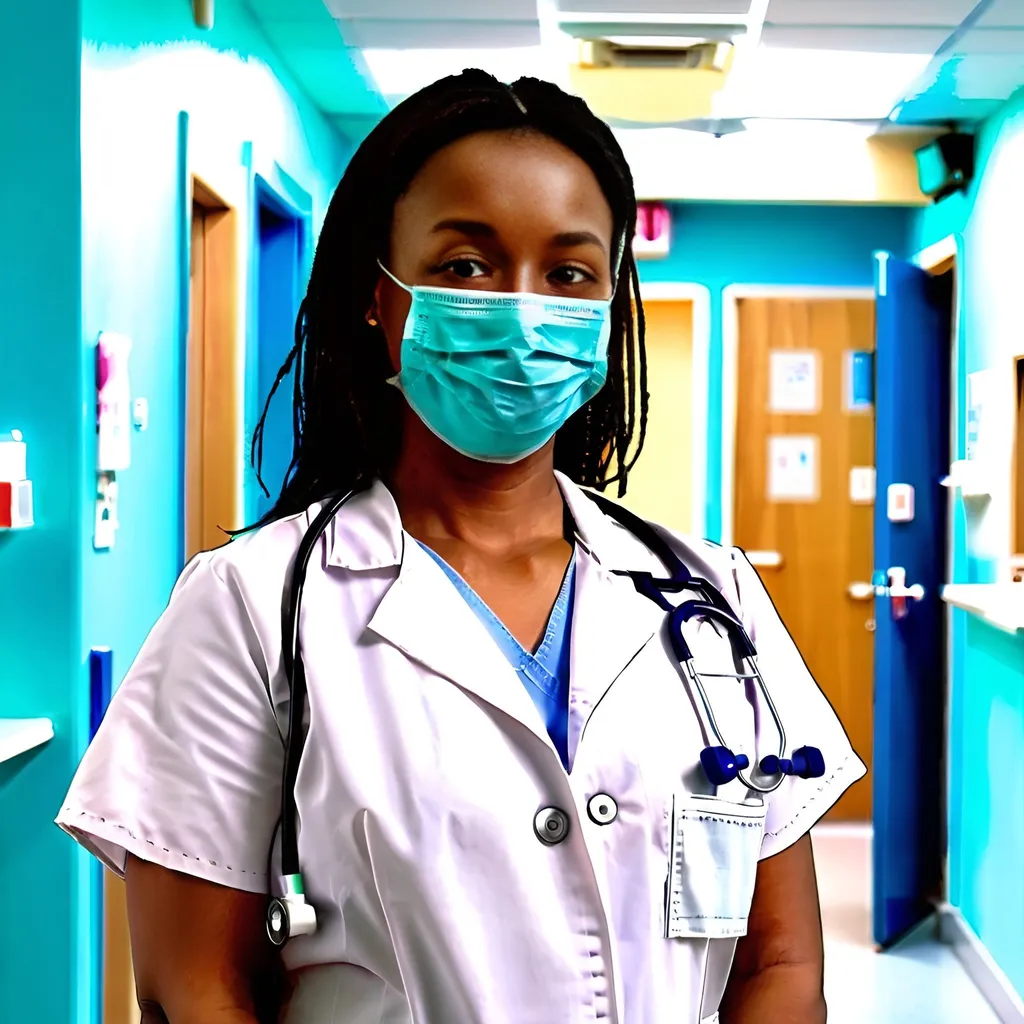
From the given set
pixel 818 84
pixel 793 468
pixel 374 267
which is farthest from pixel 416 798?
pixel 793 468

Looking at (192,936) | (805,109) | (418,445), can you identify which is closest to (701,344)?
(805,109)

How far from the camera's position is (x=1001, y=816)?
3221 mm

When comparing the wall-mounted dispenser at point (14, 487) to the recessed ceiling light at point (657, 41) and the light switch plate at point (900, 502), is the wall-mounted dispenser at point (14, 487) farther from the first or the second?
the light switch plate at point (900, 502)

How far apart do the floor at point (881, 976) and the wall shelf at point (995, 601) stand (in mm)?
937

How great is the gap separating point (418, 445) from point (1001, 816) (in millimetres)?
2667

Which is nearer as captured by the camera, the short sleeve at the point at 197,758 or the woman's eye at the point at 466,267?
the short sleeve at the point at 197,758

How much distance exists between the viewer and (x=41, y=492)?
74.5 inches

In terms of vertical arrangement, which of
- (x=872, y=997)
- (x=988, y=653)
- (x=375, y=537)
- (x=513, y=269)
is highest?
(x=513, y=269)

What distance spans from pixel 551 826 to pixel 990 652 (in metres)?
2.72

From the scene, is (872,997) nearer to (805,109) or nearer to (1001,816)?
(1001,816)

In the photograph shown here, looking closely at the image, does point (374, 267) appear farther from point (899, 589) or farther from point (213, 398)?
point (899, 589)

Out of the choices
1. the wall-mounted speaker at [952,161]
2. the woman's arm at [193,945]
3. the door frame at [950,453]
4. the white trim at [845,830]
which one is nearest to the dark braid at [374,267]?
the woman's arm at [193,945]

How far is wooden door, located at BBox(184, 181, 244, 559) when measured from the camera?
2.88m

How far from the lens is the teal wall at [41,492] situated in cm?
186
